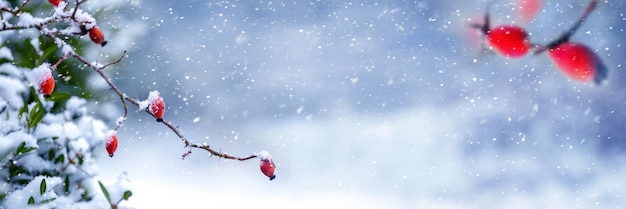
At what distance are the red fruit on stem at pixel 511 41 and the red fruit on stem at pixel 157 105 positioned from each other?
0.98 m

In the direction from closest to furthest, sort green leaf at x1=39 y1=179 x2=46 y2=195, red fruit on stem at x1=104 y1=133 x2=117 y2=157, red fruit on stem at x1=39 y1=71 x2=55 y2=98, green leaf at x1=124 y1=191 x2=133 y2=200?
red fruit on stem at x1=39 y1=71 x2=55 y2=98, red fruit on stem at x1=104 y1=133 x2=117 y2=157, green leaf at x1=39 y1=179 x2=46 y2=195, green leaf at x1=124 y1=191 x2=133 y2=200

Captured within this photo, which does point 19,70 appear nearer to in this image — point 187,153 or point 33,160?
point 33,160

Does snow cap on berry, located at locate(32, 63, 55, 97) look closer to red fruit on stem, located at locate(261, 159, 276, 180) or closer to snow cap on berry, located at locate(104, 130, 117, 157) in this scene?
snow cap on berry, located at locate(104, 130, 117, 157)

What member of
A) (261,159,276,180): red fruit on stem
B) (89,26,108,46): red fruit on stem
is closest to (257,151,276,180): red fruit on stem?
(261,159,276,180): red fruit on stem

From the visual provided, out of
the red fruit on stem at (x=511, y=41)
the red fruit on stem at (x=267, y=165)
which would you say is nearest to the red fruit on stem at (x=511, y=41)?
the red fruit on stem at (x=511, y=41)

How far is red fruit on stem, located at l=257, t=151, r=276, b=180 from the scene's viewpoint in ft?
3.64

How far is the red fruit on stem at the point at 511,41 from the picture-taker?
1719 mm

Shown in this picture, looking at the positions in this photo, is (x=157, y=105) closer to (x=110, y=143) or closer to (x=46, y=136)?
(x=110, y=143)

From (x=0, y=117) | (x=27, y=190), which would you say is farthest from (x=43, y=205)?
(x=0, y=117)

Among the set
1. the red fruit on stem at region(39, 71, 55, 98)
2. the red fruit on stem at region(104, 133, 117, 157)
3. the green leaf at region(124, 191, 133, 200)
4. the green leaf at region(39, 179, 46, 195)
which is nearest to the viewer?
the red fruit on stem at region(39, 71, 55, 98)

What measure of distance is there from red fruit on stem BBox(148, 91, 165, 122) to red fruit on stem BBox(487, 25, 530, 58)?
3.22 ft

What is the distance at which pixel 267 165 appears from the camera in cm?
112

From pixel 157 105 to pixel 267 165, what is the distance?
8.6 inches

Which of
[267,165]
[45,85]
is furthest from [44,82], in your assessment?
[267,165]
